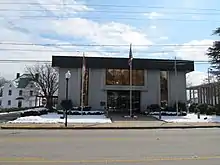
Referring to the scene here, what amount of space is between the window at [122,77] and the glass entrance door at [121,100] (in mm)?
1385

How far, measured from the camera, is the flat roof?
3681 centimetres

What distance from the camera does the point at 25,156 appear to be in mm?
9016

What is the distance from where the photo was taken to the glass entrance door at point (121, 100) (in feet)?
127

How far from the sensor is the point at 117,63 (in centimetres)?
3766

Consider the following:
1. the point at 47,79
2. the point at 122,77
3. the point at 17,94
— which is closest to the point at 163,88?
the point at 122,77

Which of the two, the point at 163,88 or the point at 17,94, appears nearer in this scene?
the point at 163,88

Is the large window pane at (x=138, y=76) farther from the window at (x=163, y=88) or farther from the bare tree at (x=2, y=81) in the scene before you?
the bare tree at (x=2, y=81)

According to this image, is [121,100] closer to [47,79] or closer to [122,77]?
[122,77]

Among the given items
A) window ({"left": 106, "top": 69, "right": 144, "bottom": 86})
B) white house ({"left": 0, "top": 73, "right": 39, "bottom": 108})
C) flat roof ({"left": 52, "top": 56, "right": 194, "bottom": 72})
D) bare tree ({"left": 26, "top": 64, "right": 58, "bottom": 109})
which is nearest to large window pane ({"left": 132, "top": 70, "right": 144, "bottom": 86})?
window ({"left": 106, "top": 69, "right": 144, "bottom": 86})

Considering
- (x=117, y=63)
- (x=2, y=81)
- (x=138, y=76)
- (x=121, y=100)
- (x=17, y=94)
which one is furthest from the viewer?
(x=2, y=81)

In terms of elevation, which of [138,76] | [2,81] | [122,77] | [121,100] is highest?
[2,81]

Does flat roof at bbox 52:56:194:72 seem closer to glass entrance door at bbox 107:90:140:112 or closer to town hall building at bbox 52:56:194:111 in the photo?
town hall building at bbox 52:56:194:111

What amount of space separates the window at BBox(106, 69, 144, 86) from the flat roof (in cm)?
68

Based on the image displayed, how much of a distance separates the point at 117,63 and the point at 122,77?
1.86 m
